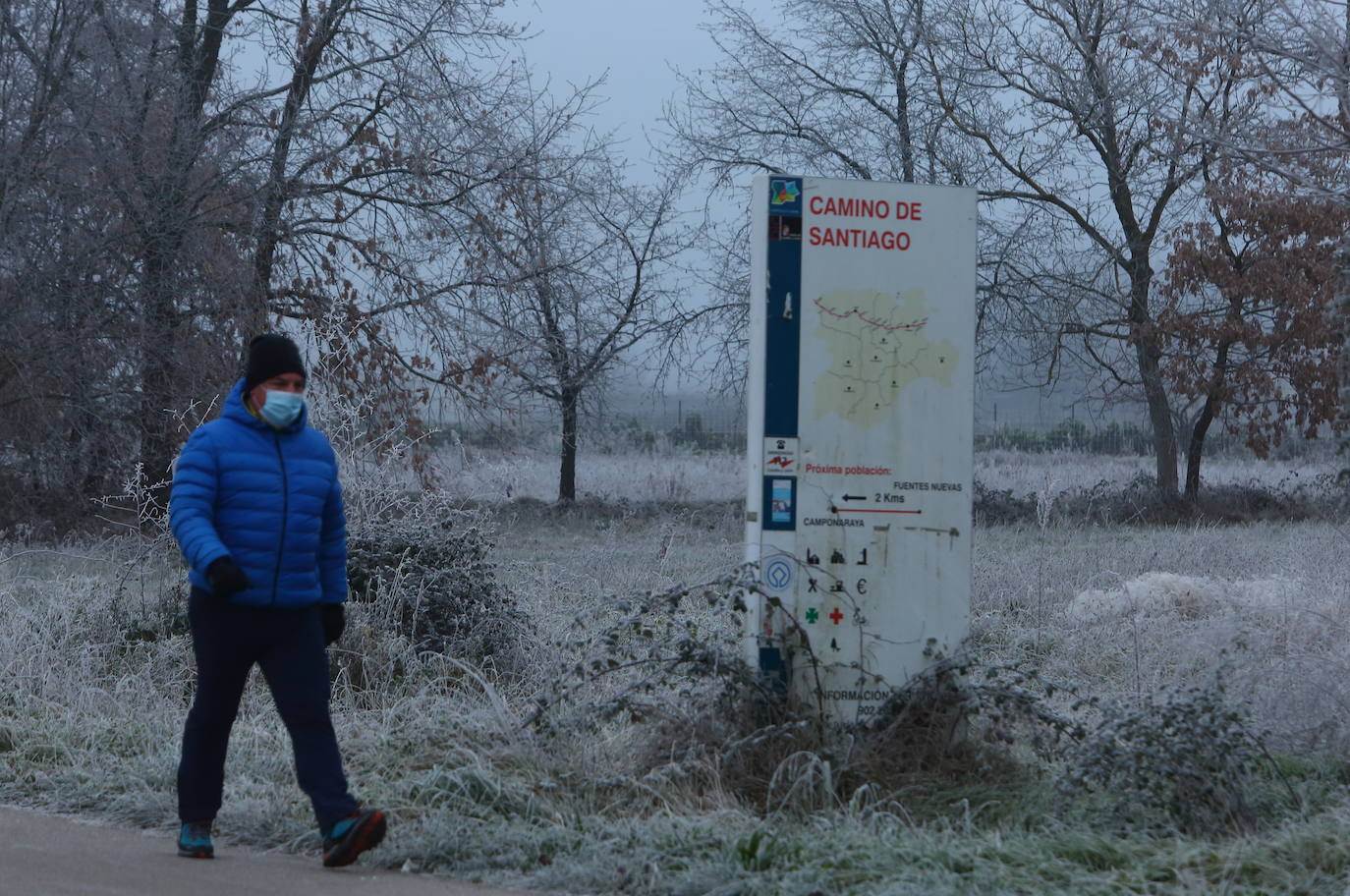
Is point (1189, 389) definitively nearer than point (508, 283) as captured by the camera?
No

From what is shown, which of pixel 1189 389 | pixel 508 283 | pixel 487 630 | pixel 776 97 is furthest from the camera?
pixel 776 97

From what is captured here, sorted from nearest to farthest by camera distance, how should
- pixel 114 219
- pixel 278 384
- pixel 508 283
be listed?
pixel 278 384
pixel 114 219
pixel 508 283

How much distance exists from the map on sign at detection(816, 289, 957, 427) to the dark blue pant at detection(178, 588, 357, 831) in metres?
2.43

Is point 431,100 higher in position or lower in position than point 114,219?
higher

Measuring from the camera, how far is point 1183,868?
15.5 feet

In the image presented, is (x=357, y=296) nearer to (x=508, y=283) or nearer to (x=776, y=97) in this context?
(x=508, y=283)

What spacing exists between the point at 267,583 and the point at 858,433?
8.55 ft

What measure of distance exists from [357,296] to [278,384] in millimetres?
15980

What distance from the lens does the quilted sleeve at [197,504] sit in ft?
16.4

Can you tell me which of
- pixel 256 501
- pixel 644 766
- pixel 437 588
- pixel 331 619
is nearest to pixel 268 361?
pixel 256 501

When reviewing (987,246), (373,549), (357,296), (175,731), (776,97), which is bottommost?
(175,731)

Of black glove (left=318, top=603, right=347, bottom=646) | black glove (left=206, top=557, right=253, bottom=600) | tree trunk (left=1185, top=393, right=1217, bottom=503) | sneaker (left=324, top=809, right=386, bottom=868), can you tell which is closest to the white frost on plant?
black glove (left=318, top=603, right=347, bottom=646)

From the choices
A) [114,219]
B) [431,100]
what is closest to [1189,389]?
[431,100]

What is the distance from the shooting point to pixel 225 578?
4.92 meters
